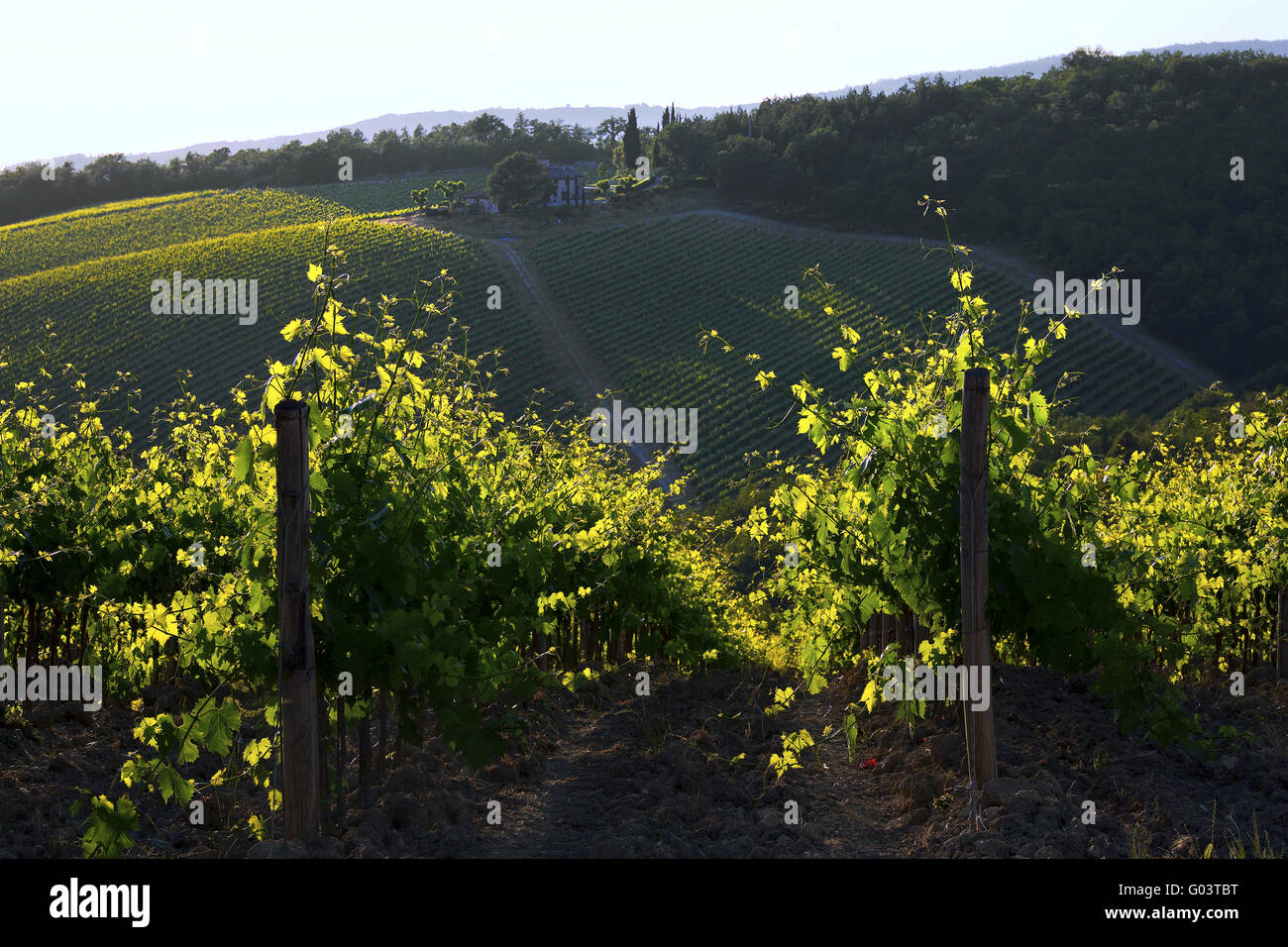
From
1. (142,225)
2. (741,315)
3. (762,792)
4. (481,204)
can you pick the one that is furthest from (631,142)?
Result: (762,792)

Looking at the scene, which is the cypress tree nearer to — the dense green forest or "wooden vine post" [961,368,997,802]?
the dense green forest

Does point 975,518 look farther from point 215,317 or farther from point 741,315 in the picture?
point 215,317

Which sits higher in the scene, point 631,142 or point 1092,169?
point 631,142

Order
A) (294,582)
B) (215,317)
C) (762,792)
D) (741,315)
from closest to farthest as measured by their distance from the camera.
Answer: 1. (294,582)
2. (762,792)
3. (215,317)
4. (741,315)

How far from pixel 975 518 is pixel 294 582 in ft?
11.7

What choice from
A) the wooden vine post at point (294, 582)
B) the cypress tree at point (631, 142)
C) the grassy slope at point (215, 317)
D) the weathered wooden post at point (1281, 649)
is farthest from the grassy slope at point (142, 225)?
the weathered wooden post at point (1281, 649)

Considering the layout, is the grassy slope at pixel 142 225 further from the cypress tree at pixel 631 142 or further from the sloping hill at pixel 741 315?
the sloping hill at pixel 741 315

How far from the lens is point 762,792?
6652mm

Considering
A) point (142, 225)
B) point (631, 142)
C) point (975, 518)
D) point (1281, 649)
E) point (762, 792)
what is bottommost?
point (762, 792)

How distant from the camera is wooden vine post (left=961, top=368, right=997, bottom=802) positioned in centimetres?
571

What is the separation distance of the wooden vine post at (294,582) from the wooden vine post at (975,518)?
3434 mm

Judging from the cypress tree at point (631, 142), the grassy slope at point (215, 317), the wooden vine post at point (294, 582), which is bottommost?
the wooden vine post at point (294, 582)

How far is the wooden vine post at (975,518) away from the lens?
5.71m

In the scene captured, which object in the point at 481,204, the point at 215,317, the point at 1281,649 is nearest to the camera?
the point at 1281,649
